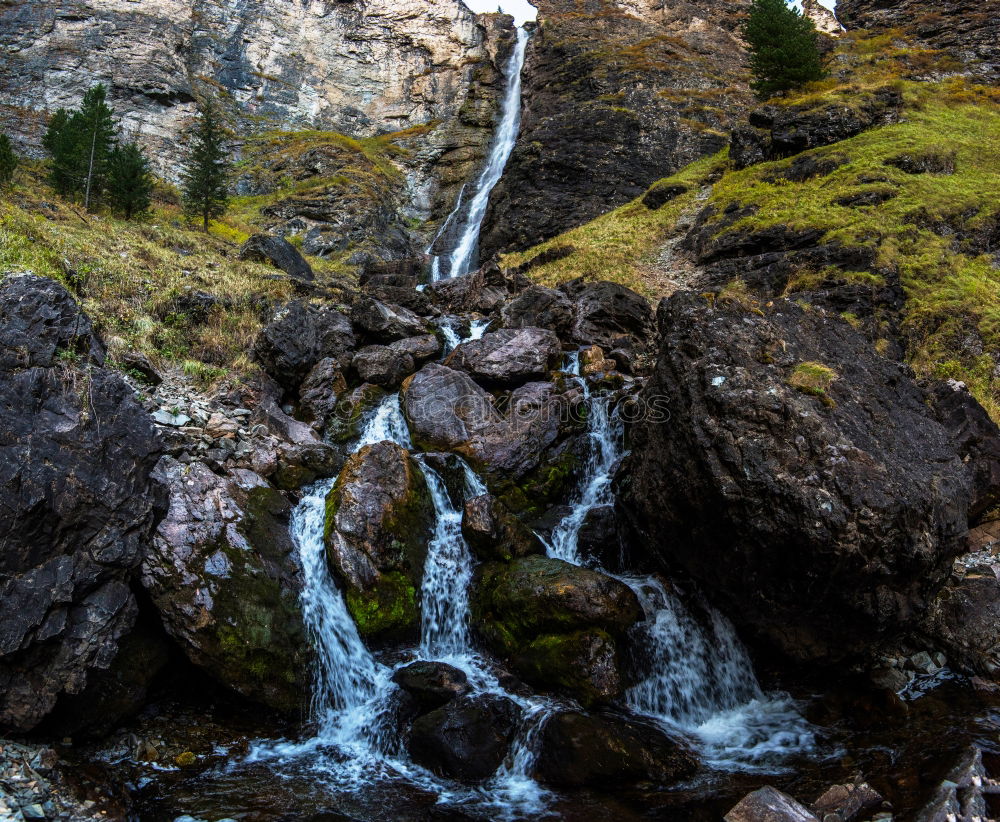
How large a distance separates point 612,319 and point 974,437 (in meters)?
8.61

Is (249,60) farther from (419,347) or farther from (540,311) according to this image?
(419,347)

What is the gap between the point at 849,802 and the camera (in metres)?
4.79

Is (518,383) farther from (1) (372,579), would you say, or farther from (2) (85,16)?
(2) (85,16)

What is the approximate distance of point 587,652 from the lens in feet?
22.9

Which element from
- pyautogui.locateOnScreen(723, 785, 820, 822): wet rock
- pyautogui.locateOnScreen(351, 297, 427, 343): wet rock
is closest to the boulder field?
pyautogui.locateOnScreen(723, 785, 820, 822): wet rock

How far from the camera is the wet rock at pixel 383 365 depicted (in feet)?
42.0

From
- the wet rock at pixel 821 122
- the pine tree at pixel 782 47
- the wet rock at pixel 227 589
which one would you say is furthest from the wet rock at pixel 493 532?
the pine tree at pixel 782 47

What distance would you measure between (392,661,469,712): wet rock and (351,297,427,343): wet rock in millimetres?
9101

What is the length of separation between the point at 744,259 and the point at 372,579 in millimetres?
16552

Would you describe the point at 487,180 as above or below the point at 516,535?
above

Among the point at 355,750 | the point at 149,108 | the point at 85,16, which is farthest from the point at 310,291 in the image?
the point at 85,16

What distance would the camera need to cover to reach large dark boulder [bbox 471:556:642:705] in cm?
689

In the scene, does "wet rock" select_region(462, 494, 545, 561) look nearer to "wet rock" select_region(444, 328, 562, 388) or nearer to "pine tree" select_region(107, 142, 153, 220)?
"wet rock" select_region(444, 328, 562, 388)

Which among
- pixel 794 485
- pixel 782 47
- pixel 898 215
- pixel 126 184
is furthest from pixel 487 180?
pixel 794 485
